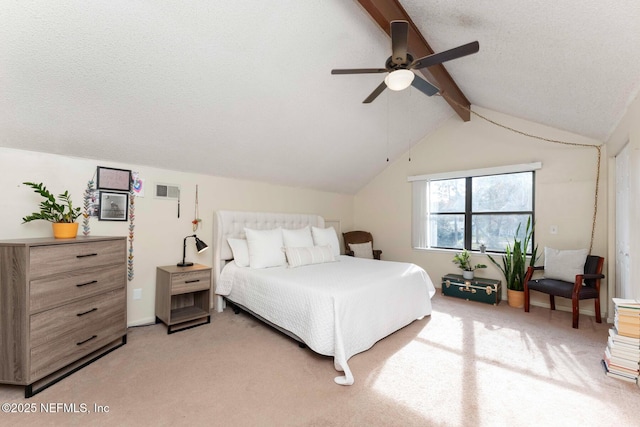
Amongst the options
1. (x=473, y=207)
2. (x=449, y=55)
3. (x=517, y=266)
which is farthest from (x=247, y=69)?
(x=517, y=266)

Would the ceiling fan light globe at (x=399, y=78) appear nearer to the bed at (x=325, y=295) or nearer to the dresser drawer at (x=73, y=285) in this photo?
the bed at (x=325, y=295)

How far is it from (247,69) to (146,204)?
5.99 ft

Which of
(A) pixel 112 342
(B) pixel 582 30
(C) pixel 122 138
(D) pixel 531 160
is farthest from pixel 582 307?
(C) pixel 122 138

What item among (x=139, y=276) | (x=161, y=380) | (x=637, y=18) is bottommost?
(x=161, y=380)

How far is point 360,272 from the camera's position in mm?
2928

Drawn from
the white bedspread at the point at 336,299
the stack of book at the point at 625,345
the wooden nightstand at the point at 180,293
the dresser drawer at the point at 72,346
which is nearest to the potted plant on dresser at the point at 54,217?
the dresser drawer at the point at 72,346

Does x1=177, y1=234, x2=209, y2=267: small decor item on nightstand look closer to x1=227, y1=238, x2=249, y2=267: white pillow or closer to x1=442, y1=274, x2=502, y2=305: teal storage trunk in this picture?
x1=227, y1=238, x2=249, y2=267: white pillow

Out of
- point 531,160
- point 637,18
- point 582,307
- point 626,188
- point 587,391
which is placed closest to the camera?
point 637,18

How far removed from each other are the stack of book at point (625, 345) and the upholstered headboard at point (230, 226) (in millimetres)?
3600

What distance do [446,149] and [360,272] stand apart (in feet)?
9.30

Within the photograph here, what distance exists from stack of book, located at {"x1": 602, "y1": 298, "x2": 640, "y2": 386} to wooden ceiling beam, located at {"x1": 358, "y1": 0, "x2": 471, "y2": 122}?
2.26 m

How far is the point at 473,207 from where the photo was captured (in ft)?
14.2

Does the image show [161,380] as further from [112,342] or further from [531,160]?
[531,160]

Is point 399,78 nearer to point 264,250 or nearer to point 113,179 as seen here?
point 264,250
